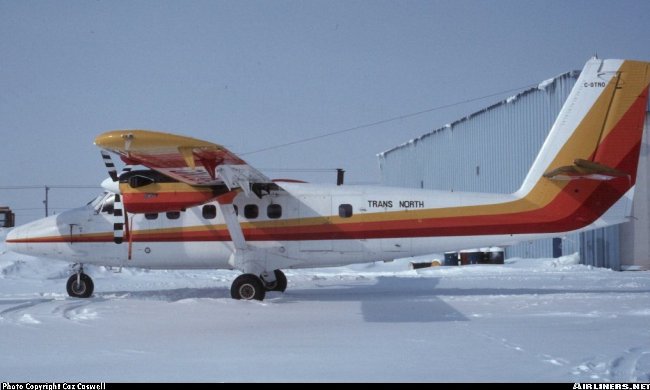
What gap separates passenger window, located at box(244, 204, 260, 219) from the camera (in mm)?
13273

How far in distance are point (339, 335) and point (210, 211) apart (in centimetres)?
627

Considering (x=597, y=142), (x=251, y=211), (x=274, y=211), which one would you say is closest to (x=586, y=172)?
(x=597, y=142)

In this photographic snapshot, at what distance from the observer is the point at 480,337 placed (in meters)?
7.77

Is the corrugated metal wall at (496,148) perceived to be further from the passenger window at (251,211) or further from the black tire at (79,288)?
the black tire at (79,288)

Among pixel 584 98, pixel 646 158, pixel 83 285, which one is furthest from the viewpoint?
pixel 646 158

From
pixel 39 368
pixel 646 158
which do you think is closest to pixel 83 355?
pixel 39 368

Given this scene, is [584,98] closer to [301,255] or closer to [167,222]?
[301,255]

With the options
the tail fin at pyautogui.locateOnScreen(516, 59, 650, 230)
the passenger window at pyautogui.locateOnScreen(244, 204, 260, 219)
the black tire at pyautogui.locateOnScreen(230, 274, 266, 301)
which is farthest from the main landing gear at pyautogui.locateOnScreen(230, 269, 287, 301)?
the tail fin at pyautogui.locateOnScreen(516, 59, 650, 230)

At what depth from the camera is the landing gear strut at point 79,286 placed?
44.4 feet

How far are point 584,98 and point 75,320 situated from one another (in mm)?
10814

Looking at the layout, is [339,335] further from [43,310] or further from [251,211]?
[43,310]

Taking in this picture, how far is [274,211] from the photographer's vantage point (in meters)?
13.3

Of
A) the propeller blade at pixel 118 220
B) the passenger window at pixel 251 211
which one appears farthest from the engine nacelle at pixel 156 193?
the passenger window at pixel 251 211

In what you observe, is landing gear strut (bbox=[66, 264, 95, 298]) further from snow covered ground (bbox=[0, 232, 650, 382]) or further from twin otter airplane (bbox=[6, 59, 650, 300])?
snow covered ground (bbox=[0, 232, 650, 382])
